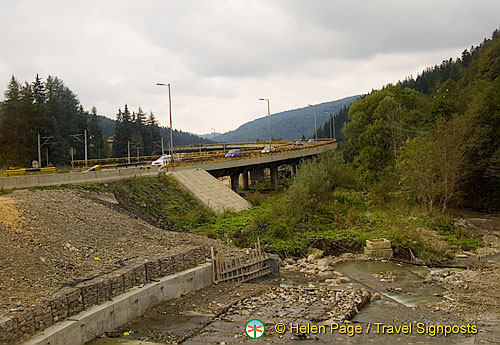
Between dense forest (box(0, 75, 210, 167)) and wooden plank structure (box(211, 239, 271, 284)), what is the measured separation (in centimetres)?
3020

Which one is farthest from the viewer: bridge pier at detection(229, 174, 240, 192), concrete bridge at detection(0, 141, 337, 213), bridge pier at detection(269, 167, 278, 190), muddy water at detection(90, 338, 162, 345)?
bridge pier at detection(269, 167, 278, 190)

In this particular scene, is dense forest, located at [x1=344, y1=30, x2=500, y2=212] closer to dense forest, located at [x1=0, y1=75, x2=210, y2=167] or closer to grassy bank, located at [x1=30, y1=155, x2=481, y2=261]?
grassy bank, located at [x1=30, y1=155, x2=481, y2=261]

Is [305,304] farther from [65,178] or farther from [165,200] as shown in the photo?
[165,200]

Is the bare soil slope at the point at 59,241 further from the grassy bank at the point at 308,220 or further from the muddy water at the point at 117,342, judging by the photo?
the grassy bank at the point at 308,220

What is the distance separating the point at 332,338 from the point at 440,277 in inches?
440

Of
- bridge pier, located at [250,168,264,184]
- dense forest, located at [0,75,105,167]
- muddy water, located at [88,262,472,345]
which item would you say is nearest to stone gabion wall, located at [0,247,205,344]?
muddy water, located at [88,262,472,345]

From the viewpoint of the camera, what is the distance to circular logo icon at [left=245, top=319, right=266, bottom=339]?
571 inches

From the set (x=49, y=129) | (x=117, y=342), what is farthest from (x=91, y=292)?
(x=49, y=129)

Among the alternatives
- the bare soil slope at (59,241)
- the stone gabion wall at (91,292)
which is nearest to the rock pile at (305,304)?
the stone gabion wall at (91,292)

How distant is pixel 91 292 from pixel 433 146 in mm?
34506

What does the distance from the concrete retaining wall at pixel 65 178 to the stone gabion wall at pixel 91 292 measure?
1350cm

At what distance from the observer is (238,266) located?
2192 cm

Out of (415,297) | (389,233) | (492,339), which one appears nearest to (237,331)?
(492,339)

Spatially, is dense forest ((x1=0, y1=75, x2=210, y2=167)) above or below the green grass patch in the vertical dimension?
above
